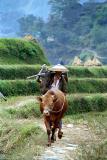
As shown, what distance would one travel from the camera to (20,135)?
41.9 feet

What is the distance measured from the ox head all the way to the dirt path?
77 cm

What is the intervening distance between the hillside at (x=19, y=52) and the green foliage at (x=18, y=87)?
19.2 feet

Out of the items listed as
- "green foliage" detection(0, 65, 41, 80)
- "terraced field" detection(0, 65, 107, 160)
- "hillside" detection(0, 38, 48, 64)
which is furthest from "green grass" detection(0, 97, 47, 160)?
"hillside" detection(0, 38, 48, 64)

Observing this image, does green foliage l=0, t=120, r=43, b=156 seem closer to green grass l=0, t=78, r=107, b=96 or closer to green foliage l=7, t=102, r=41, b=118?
green foliage l=7, t=102, r=41, b=118

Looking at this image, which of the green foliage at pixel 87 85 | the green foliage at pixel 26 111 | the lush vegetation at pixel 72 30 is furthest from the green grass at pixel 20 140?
the lush vegetation at pixel 72 30

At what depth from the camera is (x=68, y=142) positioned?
43.7 feet

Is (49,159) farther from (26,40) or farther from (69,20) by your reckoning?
(69,20)

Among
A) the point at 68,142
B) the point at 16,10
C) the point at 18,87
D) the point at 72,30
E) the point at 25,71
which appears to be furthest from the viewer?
the point at 16,10

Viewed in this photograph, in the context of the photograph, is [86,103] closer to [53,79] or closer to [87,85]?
[87,85]

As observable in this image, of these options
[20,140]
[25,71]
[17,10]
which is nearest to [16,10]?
[17,10]

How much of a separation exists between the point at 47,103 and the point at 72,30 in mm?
52758

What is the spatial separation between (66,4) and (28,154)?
5596 centimetres

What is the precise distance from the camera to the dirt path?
37.4 feet

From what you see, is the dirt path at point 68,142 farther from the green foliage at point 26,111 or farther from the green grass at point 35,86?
the green grass at point 35,86
